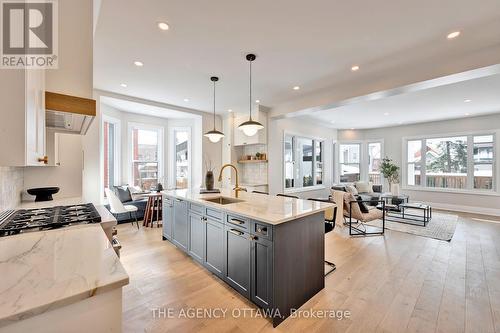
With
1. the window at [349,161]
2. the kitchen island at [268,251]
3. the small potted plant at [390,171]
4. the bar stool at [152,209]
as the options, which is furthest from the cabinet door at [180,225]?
the window at [349,161]

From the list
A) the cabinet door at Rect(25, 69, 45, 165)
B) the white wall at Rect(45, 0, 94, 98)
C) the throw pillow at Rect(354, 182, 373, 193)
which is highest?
the white wall at Rect(45, 0, 94, 98)

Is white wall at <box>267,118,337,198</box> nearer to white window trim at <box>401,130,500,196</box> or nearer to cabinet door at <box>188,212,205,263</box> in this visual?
white window trim at <box>401,130,500,196</box>

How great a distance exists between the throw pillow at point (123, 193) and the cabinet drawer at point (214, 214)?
135 inches

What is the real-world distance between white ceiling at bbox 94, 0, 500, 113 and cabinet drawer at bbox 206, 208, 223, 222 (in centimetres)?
202

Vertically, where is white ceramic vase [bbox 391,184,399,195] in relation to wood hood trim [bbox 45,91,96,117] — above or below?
below

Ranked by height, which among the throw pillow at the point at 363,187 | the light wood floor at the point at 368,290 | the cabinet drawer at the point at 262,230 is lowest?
the light wood floor at the point at 368,290

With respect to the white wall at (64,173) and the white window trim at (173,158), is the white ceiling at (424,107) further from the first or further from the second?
the white wall at (64,173)

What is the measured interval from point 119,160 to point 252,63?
4235 mm

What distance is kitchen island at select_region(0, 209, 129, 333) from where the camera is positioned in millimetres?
644

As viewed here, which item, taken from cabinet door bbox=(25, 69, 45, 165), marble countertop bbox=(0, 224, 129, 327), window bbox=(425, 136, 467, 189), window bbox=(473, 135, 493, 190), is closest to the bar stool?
cabinet door bbox=(25, 69, 45, 165)

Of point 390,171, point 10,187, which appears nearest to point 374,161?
point 390,171

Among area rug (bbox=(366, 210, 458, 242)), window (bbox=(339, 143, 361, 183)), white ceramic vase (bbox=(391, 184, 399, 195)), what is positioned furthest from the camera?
window (bbox=(339, 143, 361, 183))

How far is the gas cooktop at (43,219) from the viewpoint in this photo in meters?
1.31

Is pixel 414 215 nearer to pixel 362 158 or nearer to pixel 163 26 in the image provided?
pixel 362 158
